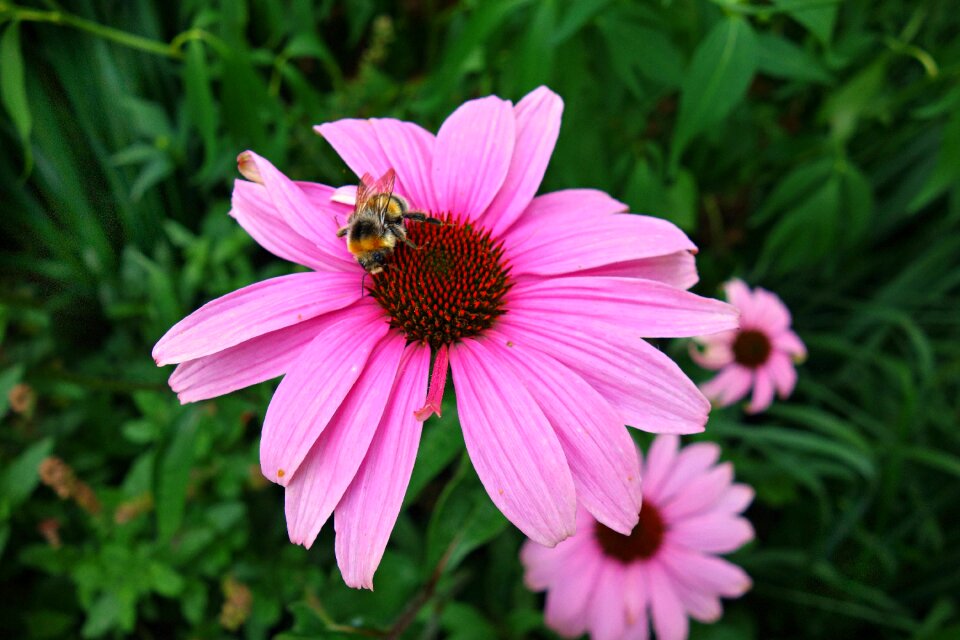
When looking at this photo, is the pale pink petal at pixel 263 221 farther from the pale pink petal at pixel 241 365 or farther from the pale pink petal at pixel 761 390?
the pale pink petal at pixel 761 390

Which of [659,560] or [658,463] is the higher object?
[658,463]

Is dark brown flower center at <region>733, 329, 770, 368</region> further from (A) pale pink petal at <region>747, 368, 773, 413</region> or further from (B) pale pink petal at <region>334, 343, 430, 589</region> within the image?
(B) pale pink petal at <region>334, 343, 430, 589</region>

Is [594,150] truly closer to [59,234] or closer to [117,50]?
[117,50]

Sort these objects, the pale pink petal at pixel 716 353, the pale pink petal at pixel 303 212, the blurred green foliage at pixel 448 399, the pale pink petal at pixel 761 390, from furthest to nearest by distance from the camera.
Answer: the pale pink petal at pixel 761 390 < the pale pink petal at pixel 716 353 < the blurred green foliage at pixel 448 399 < the pale pink petal at pixel 303 212

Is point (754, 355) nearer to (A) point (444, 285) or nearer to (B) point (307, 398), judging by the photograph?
(A) point (444, 285)

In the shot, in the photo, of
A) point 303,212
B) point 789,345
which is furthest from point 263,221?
point 789,345

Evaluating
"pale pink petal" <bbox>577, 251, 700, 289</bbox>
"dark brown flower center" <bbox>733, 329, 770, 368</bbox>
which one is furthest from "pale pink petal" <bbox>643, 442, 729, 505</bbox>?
"pale pink petal" <bbox>577, 251, 700, 289</bbox>

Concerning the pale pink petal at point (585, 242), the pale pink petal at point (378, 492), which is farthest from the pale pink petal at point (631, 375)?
the pale pink petal at point (378, 492)
